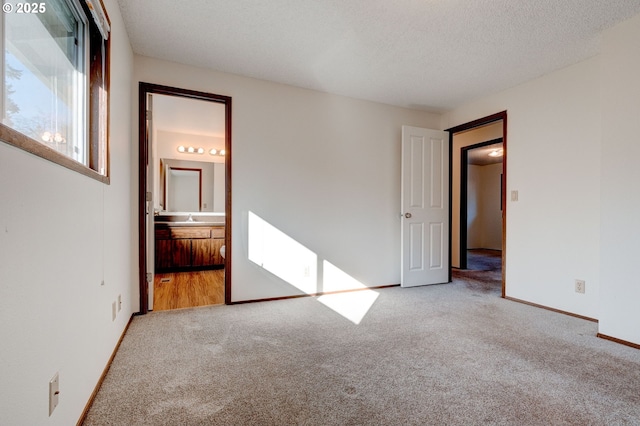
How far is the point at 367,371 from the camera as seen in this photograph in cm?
181

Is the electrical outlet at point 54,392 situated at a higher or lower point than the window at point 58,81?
lower

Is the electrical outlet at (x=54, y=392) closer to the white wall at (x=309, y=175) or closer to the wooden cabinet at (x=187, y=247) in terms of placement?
the white wall at (x=309, y=175)

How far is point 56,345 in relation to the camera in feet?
3.63

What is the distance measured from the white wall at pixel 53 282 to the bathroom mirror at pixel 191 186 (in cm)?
374

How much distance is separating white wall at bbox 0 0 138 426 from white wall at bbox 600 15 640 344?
340 cm

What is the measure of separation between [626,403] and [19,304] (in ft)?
8.46

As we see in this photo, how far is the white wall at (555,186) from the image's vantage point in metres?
2.78

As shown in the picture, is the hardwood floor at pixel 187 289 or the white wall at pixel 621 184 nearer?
the white wall at pixel 621 184

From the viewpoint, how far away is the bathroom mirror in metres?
5.57

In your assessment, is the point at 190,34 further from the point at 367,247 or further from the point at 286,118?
the point at 367,247

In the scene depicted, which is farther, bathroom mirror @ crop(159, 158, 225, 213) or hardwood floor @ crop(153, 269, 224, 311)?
bathroom mirror @ crop(159, 158, 225, 213)

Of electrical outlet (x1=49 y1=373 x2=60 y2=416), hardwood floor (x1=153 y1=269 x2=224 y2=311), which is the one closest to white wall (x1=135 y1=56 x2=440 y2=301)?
hardwood floor (x1=153 y1=269 x2=224 y2=311)

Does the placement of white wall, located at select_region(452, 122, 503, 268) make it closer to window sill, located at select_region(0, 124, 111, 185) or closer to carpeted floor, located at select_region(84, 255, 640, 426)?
carpeted floor, located at select_region(84, 255, 640, 426)

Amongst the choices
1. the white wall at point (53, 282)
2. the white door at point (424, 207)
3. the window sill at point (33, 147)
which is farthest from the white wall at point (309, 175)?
the window sill at point (33, 147)
